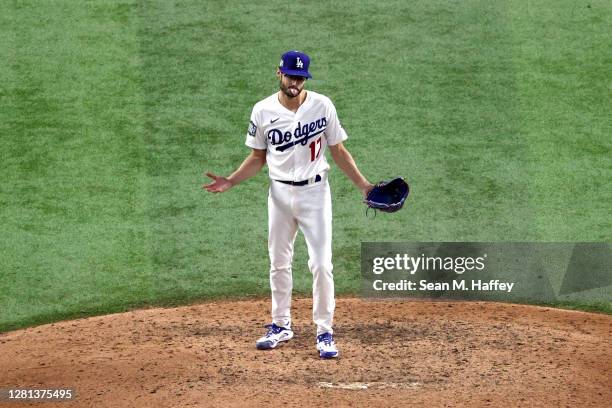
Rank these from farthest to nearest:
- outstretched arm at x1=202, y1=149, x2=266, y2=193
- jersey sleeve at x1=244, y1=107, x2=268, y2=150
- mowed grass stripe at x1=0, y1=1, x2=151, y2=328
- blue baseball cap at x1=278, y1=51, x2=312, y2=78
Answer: mowed grass stripe at x1=0, y1=1, x2=151, y2=328 < outstretched arm at x1=202, y1=149, x2=266, y2=193 < jersey sleeve at x1=244, y1=107, x2=268, y2=150 < blue baseball cap at x1=278, y1=51, x2=312, y2=78

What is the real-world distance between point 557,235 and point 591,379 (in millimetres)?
3121

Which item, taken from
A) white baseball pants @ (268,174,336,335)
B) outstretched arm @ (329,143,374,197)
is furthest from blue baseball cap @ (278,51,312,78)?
white baseball pants @ (268,174,336,335)

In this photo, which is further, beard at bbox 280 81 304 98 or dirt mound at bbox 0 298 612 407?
beard at bbox 280 81 304 98

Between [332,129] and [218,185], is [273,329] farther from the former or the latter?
[332,129]

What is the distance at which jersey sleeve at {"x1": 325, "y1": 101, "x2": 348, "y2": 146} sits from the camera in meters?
8.13

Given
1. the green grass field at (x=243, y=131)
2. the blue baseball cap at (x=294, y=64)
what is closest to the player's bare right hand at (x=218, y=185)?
the blue baseball cap at (x=294, y=64)

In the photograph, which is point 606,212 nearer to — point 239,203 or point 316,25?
point 239,203

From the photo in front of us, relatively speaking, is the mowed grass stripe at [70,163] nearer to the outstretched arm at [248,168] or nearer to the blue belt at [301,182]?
the outstretched arm at [248,168]

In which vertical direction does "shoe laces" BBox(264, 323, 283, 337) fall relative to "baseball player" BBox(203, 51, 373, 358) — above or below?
below

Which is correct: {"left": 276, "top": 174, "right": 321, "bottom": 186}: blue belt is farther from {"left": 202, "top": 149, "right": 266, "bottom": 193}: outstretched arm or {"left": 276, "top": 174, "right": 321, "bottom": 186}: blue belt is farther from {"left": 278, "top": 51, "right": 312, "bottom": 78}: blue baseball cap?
{"left": 278, "top": 51, "right": 312, "bottom": 78}: blue baseball cap

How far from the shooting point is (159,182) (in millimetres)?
11469

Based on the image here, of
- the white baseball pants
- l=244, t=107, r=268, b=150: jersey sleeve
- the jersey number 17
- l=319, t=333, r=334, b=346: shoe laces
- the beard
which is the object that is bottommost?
l=319, t=333, r=334, b=346: shoe laces

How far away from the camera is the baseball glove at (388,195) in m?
8.34

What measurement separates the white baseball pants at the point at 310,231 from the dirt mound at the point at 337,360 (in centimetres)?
34
